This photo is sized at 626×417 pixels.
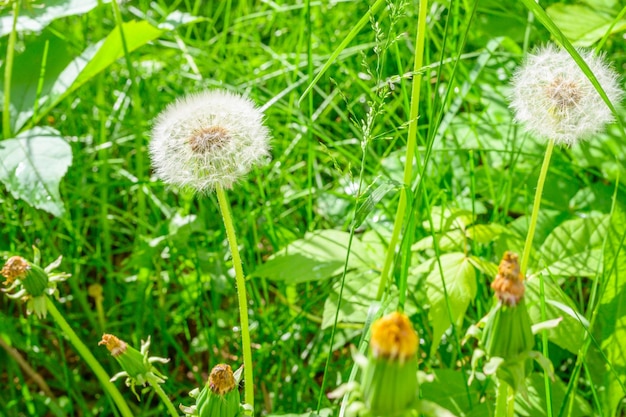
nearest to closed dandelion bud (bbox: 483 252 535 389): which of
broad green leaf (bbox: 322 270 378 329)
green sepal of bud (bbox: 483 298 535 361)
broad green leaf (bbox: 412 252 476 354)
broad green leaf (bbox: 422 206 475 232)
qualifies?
green sepal of bud (bbox: 483 298 535 361)

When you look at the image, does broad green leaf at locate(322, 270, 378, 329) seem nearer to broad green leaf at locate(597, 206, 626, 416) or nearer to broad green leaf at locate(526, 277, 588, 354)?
broad green leaf at locate(526, 277, 588, 354)

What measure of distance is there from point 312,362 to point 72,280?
72 centimetres

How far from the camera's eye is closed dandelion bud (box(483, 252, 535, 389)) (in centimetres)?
94

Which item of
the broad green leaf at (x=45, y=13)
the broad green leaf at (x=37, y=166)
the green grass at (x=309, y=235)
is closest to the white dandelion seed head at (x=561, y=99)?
the green grass at (x=309, y=235)

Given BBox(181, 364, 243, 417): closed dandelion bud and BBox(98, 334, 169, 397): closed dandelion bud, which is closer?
BBox(181, 364, 243, 417): closed dandelion bud

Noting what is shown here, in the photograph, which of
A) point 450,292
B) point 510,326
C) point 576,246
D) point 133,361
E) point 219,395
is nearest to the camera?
point 510,326

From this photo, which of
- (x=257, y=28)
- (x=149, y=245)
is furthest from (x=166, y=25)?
(x=257, y=28)

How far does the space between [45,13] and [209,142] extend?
3.66 feet

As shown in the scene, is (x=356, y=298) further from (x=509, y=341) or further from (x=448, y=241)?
(x=509, y=341)

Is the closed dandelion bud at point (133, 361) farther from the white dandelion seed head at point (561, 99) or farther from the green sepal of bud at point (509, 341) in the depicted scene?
the white dandelion seed head at point (561, 99)

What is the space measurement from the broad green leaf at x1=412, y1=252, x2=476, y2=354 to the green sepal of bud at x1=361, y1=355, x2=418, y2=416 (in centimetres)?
72

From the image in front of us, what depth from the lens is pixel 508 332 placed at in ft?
3.16

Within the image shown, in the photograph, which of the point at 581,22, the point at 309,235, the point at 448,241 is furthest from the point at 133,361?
the point at 581,22

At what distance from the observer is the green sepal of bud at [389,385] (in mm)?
795
